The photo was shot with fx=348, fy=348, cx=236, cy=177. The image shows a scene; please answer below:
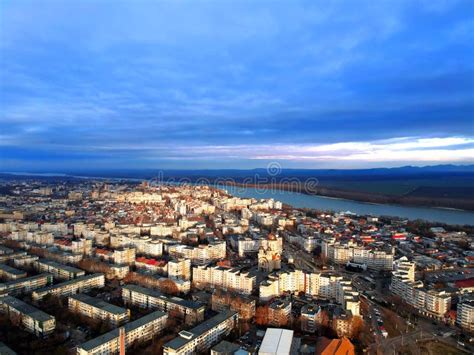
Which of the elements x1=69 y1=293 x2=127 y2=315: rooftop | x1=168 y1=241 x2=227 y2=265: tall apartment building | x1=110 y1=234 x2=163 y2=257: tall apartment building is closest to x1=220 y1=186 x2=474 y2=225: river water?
x1=168 y1=241 x2=227 y2=265: tall apartment building

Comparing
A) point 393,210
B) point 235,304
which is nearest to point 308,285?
point 235,304

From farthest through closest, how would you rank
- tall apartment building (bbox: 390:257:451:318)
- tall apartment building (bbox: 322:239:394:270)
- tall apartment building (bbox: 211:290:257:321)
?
tall apartment building (bbox: 322:239:394:270), tall apartment building (bbox: 390:257:451:318), tall apartment building (bbox: 211:290:257:321)

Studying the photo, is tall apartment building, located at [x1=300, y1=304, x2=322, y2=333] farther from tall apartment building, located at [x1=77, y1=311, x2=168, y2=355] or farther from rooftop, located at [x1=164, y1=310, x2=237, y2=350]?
tall apartment building, located at [x1=77, y1=311, x2=168, y2=355]

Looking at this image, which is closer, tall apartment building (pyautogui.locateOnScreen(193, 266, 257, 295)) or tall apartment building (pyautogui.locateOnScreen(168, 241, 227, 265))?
tall apartment building (pyautogui.locateOnScreen(193, 266, 257, 295))

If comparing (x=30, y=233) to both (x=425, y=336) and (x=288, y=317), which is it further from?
(x=425, y=336)

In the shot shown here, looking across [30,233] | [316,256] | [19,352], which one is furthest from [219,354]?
[30,233]

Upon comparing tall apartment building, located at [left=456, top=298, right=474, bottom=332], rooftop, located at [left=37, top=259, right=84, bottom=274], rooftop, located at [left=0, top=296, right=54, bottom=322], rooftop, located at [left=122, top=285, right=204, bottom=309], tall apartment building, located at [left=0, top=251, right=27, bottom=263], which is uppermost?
tall apartment building, located at [left=0, top=251, right=27, bottom=263]
